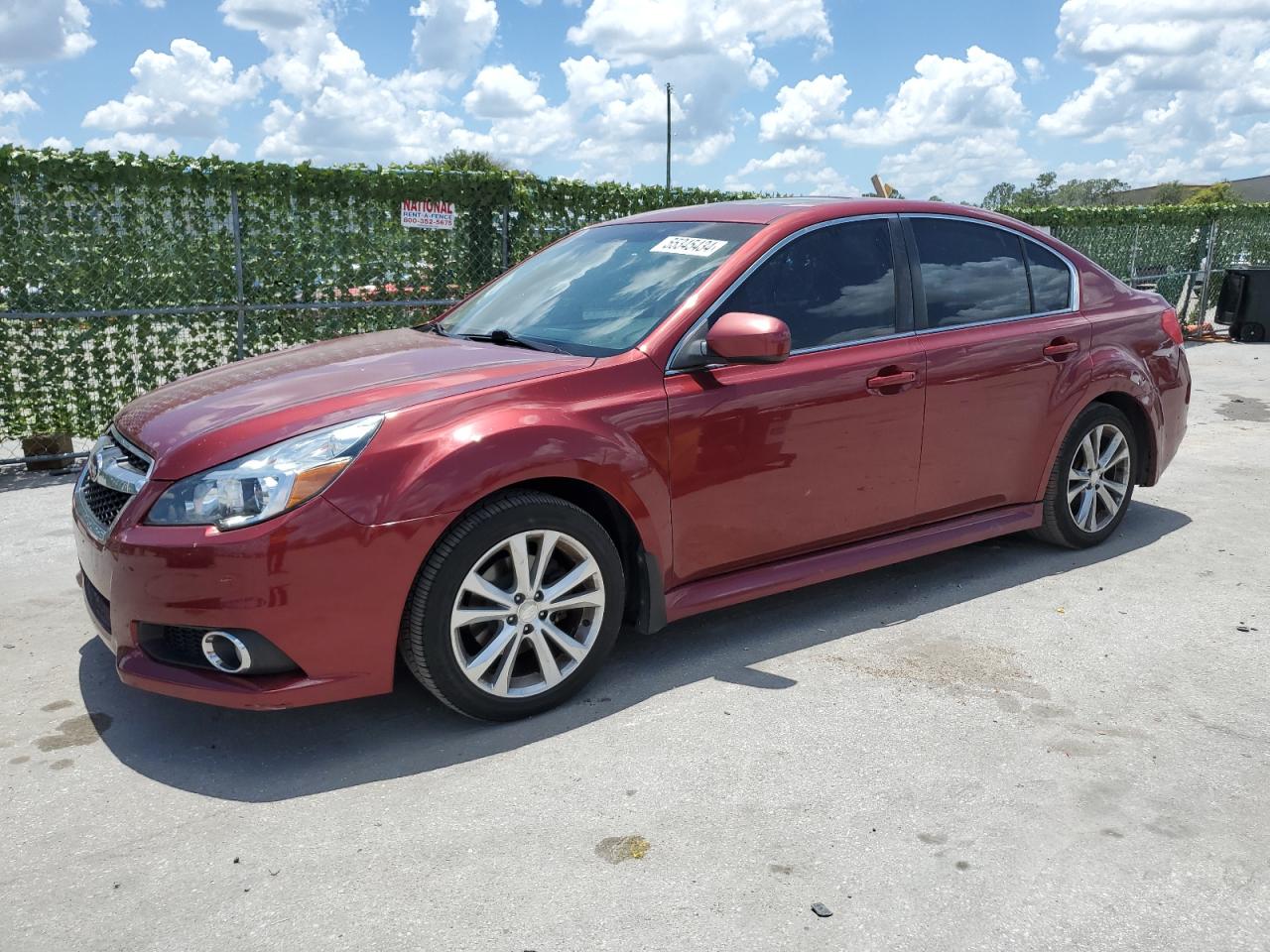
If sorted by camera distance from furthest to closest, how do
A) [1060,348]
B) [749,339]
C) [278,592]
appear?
[1060,348], [749,339], [278,592]

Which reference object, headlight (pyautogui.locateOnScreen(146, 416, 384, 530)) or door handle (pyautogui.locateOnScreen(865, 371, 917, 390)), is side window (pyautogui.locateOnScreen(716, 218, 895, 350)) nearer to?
door handle (pyautogui.locateOnScreen(865, 371, 917, 390))

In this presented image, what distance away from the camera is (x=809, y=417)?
4078mm

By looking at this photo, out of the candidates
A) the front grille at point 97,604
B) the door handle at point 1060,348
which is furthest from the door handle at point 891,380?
the front grille at point 97,604

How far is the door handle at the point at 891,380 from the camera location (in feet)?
14.0

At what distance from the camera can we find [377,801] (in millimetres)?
3104

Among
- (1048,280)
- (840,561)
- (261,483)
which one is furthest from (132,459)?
(1048,280)

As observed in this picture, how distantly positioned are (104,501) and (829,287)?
9.03 ft

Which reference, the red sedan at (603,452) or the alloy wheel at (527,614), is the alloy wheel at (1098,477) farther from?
the alloy wheel at (527,614)

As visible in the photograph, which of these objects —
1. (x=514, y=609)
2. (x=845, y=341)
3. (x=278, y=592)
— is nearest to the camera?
(x=278, y=592)

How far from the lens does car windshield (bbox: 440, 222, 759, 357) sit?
3.99 metres

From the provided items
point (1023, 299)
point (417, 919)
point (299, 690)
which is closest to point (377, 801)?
point (299, 690)

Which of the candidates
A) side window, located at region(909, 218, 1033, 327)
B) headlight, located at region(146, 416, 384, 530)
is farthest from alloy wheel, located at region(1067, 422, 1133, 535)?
headlight, located at region(146, 416, 384, 530)

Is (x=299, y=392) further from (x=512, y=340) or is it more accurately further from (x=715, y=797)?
(x=715, y=797)

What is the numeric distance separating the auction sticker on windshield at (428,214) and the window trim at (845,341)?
5.69 meters
